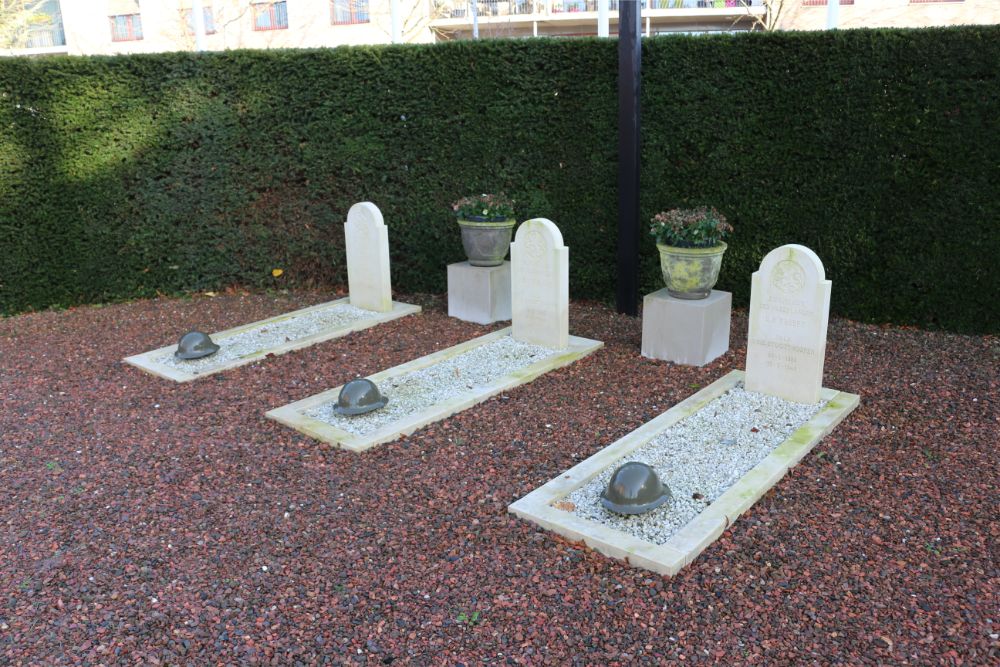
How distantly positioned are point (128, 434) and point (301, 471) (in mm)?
1460

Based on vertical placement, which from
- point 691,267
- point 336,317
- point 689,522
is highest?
point 691,267

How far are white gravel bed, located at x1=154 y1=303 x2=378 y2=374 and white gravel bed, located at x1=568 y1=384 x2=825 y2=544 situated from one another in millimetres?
3819

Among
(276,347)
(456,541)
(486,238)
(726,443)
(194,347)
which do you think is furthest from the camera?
(486,238)

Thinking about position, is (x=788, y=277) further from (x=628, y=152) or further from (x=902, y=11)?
(x=902, y=11)

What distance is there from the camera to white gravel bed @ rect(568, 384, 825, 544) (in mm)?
4074

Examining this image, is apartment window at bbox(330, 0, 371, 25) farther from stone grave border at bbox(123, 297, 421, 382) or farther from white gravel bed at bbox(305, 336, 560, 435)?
white gravel bed at bbox(305, 336, 560, 435)

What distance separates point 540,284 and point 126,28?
3024cm

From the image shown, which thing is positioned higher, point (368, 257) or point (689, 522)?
point (368, 257)

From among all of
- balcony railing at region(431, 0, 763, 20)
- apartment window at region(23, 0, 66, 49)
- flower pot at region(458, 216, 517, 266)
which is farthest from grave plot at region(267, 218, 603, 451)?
apartment window at region(23, 0, 66, 49)

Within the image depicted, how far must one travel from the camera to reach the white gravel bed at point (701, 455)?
4074 mm

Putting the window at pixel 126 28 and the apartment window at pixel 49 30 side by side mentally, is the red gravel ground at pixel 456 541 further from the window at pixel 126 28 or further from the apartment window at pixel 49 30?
the apartment window at pixel 49 30

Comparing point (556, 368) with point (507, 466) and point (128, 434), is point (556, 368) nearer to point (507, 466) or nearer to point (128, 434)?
point (507, 466)

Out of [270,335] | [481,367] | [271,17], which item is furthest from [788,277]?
[271,17]

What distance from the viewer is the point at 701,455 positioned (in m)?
4.78
